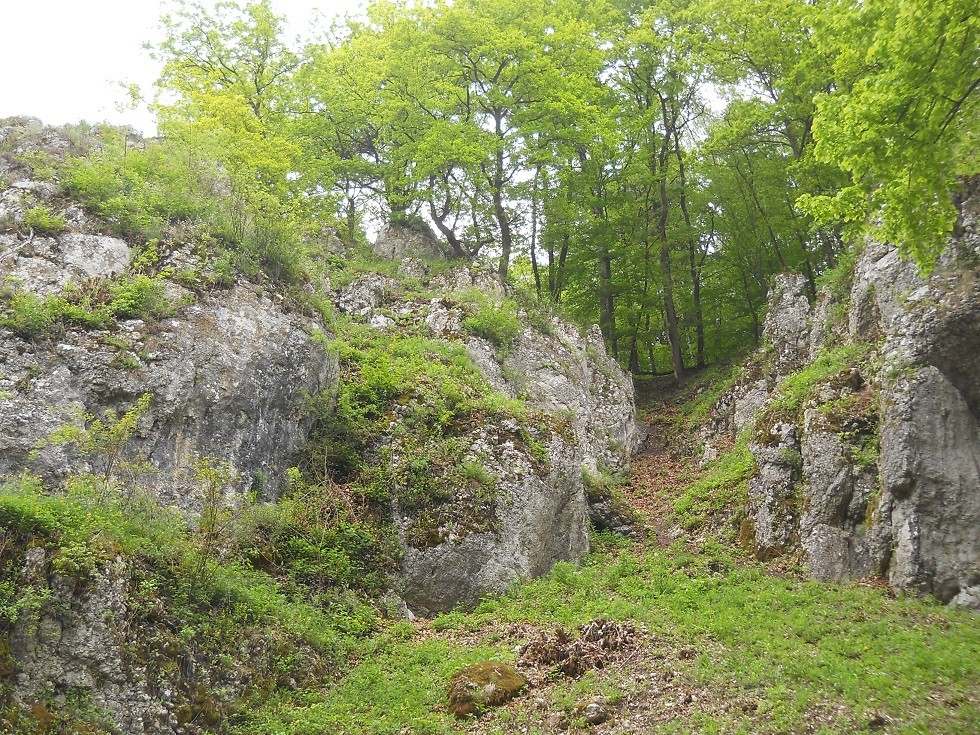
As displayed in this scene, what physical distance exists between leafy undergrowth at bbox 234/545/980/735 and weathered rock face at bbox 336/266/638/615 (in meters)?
0.81

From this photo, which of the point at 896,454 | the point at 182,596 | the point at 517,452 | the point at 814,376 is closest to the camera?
the point at 182,596

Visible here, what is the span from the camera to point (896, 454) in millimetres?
11375

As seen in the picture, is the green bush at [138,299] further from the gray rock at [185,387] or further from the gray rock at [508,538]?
the gray rock at [508,538]

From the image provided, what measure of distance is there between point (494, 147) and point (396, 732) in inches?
712

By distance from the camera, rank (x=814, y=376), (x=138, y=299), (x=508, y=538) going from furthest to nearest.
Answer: (x=814, y=376) < (x=508, y=538) < (x=138, y=299)

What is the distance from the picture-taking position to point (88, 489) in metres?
8.20

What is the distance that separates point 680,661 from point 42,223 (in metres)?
13.0

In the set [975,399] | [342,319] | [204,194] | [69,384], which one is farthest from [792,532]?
[204,194]

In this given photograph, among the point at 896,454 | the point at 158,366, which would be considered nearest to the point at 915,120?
the point at 896,454

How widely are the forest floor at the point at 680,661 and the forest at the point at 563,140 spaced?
1027 centimetres

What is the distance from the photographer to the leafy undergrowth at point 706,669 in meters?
7.51

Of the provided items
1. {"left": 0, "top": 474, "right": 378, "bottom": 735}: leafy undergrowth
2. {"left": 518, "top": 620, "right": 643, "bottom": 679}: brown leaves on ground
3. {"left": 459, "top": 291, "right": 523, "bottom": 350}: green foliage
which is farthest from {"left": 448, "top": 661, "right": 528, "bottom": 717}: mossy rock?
{"left": 459, "top": 291, "right": 523, "bottom": 350}: green foliage

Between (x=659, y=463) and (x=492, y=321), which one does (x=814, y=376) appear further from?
(x=492, y=321)

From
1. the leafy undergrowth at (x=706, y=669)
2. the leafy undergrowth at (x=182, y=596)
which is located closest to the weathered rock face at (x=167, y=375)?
the leafy undergrowth at (x=182, y=596)
